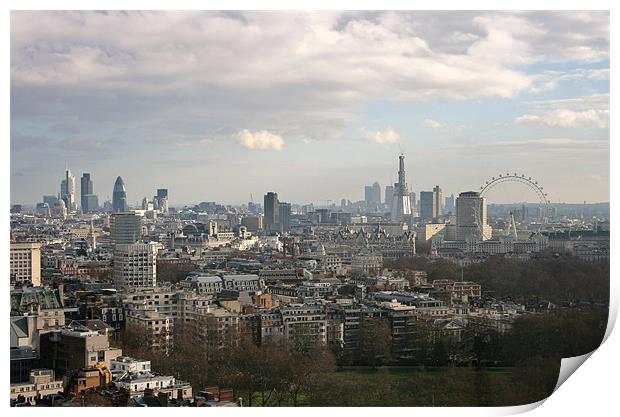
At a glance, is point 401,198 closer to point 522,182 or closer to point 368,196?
point 368,196

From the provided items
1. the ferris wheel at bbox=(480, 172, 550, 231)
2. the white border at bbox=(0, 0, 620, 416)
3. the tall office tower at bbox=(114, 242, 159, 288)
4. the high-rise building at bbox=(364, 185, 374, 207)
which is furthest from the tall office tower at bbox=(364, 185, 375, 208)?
the white border at bbox=(0, 0, 620, 416)

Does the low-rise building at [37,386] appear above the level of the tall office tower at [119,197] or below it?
below

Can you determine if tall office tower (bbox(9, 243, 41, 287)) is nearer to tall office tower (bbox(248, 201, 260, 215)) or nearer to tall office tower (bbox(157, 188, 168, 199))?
tall office tower (bbox(157, 188, 168, 199))

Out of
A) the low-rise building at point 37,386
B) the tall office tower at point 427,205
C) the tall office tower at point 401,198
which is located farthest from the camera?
the tall office tower at point 427,205

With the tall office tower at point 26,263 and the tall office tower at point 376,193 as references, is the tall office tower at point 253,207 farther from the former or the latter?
the tall office tower at point 26,263
